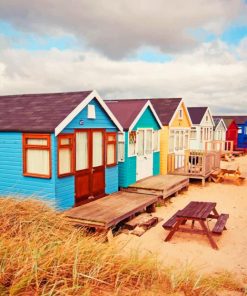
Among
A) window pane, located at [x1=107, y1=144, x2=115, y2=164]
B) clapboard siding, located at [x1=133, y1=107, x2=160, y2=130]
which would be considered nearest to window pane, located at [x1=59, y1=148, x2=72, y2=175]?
window pane, located at [x1=107, y1=144, x2=115, y2=164]

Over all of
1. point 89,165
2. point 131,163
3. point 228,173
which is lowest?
point 228,173

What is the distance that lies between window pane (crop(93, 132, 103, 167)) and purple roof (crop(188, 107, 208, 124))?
16.3 m

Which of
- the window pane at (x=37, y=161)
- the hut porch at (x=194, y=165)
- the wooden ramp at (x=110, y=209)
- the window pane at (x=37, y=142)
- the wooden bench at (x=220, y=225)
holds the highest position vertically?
the window pane at (x=37, y=142)

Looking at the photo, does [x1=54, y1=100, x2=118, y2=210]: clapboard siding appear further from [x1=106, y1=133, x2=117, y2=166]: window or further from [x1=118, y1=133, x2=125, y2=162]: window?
[x1=118, y1=133, x2=125, y2=162]: window

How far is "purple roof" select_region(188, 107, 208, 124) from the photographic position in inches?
1065

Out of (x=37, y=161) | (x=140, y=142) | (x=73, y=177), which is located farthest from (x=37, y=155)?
(x=140, y=142)

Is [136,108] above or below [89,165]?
above

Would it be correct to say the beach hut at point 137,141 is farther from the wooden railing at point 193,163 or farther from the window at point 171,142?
the window at point 171,142

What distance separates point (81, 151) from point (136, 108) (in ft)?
16.8

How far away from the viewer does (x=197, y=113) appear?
27812 millimetres

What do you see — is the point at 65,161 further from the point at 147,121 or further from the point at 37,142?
the point at 147,121

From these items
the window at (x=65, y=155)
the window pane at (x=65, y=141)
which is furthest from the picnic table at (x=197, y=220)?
the window pane at (x=65, y=141)

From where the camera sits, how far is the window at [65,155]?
9.71 metres

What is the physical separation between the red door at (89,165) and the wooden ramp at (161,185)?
2063 millimetres
